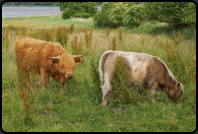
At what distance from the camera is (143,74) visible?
15.2 feet

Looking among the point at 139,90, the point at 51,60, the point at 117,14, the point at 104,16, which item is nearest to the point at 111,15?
the point at 117,14

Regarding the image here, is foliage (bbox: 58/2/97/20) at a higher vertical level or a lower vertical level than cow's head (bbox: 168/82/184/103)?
higher

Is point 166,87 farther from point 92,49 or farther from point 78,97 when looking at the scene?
point 92,49

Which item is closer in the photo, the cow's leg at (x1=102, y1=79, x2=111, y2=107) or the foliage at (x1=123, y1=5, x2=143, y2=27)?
the cow's leg at (x1=102, y1=79, x2=111, y2=107)

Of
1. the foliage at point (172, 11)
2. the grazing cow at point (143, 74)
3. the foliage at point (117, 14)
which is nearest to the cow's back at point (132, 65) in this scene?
the grazing cow at point (143, 74)


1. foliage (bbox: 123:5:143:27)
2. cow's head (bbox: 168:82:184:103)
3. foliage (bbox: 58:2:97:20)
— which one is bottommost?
cow's head (bbox: 168:82:184:103)

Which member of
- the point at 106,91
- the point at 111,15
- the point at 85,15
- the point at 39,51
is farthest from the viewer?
the point at 85,15

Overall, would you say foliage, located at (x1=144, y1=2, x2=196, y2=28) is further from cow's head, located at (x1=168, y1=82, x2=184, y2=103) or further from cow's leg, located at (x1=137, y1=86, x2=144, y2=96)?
cow's leg, located at (x1=137, y1=86, x2=144, y2=96)

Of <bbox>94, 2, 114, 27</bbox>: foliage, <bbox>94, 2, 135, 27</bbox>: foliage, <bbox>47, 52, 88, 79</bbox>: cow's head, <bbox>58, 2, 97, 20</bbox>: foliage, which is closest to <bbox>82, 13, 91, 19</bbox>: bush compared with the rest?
<bbox>58, 2, 97, 20</bbox>: foliage

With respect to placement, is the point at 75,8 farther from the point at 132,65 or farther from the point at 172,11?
the point at 132,65

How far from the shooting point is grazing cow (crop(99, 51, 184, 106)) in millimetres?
4613

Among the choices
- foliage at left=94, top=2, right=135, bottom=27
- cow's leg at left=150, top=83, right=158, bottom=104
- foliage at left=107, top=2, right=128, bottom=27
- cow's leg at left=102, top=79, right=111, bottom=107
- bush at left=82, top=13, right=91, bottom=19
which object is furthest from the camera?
bush at left=82, top=13, right=91, bottom=19

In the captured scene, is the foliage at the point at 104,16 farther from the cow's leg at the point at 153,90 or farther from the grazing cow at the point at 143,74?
the cow's leg at the point at 153,90

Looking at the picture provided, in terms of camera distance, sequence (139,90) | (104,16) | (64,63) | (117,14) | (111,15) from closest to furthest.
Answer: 1. (64,63)
2. (139,90)
3. (117,14)
4. (111,15)
5. (104,16)
